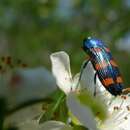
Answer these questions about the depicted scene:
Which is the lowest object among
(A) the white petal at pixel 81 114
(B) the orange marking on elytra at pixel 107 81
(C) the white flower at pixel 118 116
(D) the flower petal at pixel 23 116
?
(C) the white flower at pixel 118 116

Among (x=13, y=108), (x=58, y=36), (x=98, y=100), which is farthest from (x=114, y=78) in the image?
(x=58, y=36)

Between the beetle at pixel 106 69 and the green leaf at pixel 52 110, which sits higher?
the beetle at pixel 106 69

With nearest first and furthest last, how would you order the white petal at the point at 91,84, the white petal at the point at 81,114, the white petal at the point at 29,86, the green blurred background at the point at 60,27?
the white petal at the point at 29,86 < the white petal at the point at 81,114 < the white petal at the point at 91,84 < the green blurred background at the point at 60,27

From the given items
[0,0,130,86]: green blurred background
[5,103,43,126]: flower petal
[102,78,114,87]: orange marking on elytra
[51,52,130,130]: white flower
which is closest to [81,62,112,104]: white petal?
[51,52,130,130]: white flower

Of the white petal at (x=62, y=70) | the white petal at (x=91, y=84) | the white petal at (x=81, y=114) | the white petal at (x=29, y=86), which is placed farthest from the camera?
the white petal at (x=91, y=84)

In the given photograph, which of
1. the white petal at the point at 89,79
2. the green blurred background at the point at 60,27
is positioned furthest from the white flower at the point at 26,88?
the green blurred background at the point at 60,27

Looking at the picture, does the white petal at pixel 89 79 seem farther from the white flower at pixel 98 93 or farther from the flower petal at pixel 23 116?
the flower petal at pixel 23 116

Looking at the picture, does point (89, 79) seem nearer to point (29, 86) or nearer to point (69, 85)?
point (69, 85)
